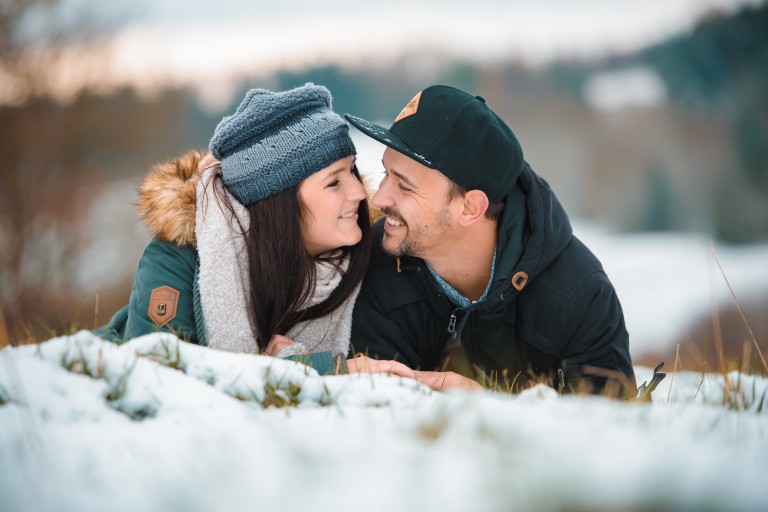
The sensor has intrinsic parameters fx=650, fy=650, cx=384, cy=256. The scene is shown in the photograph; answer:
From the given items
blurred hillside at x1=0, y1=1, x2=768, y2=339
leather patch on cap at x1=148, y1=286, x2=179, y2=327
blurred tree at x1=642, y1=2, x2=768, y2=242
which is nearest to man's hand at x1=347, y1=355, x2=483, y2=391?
leather patch on cap at x1=148, y1=286, x2=179, y2=327

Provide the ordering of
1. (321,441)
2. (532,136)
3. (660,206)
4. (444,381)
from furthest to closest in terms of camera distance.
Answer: (532,136) → (660,206) → (444,381) → (321,441)

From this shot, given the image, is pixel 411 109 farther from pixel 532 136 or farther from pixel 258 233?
pixel 532 136

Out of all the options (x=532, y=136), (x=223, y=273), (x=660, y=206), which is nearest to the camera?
(x=223, y=273)

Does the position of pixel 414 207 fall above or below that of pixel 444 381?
above

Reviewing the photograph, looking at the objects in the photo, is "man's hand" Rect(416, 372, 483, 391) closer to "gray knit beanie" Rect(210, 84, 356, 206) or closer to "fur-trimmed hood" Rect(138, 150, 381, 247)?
"gray knit beanie" Rect(210, 84, 356, 206)

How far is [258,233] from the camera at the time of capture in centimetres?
350

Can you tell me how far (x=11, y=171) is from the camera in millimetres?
17797

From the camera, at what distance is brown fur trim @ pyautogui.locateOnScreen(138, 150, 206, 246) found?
134 inches

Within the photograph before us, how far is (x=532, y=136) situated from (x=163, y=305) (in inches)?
1780

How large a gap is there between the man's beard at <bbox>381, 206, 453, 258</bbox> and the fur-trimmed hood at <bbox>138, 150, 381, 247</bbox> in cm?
110

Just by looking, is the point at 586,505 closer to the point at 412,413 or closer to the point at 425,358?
the point at 412,413

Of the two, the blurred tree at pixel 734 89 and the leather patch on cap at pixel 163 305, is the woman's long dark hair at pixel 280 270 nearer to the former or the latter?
the leather patch on cap at pixel 163 305

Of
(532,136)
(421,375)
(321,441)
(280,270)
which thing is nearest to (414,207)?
(280,270)

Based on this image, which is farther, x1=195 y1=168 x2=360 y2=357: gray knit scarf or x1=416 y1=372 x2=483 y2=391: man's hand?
x1=195 y1=168 x2=360 y2=357: gray knit scarf
